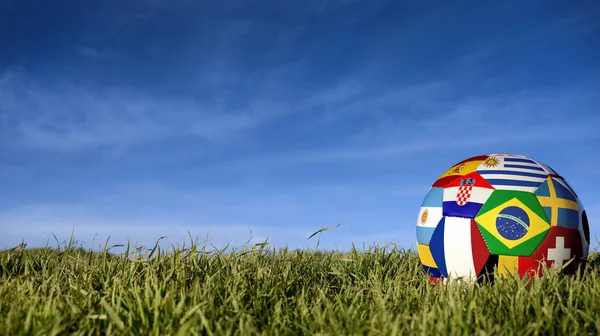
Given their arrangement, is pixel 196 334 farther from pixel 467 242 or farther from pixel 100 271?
pixel 467 242

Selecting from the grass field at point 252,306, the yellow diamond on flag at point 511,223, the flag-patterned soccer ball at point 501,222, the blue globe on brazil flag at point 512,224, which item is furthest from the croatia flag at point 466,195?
the grass field at point 252,306

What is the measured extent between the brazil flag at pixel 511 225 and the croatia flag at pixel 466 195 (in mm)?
73

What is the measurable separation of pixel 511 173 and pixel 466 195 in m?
0.57

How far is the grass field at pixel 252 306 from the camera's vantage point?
342 cm

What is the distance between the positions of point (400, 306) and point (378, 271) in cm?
149

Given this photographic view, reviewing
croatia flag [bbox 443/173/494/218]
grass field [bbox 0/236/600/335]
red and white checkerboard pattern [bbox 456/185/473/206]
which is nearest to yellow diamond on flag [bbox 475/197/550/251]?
croatia flag [bbox 443/173/494/218]

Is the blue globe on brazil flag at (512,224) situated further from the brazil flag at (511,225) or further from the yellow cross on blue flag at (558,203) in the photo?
the yellow cross on blue flag at (558,203)

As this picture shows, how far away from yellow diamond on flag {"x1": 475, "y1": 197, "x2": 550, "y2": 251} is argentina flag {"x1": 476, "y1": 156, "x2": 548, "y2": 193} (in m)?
0.23

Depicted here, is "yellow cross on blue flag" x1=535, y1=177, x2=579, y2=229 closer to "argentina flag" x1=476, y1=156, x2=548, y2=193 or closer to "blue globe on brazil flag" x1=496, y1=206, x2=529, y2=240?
"argentina flag" x1=476, y1=156, x2=548, y2=193

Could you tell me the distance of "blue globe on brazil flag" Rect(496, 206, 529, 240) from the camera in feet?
17.4

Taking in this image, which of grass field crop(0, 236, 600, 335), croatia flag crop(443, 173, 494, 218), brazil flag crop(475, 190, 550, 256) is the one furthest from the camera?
croatia flag crop(443, 173, 494, 218)

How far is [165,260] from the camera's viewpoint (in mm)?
5191

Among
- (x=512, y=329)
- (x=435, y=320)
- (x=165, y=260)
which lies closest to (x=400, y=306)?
(x=435, y=320)

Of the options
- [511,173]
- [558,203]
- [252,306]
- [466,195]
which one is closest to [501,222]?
[466,195]
